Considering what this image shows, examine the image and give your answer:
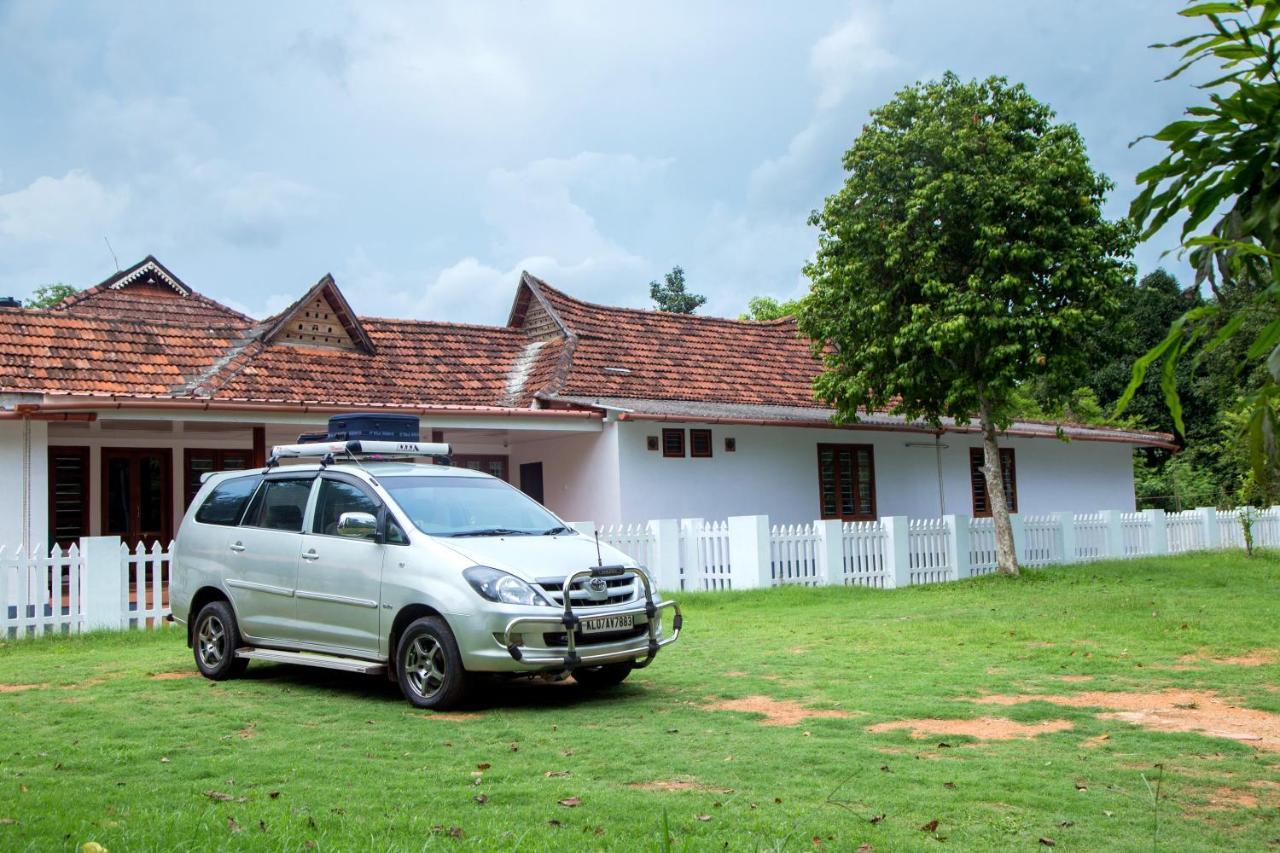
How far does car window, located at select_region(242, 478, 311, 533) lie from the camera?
9.43 meters

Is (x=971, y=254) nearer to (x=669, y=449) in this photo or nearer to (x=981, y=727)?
(x=669, y=449)

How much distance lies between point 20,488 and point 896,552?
42.6 ft

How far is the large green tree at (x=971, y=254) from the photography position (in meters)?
18.1

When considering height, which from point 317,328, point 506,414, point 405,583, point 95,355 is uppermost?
point 317,328

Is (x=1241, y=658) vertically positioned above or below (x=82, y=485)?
below

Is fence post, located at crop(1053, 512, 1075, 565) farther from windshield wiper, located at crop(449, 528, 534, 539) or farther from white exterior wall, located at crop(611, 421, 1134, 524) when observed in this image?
windshield wiper, located at crop(449, 528, 534, 539)

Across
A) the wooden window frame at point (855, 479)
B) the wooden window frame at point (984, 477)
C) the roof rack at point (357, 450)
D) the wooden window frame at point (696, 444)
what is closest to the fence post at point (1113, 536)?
the wooden window frame at point (984, 477)

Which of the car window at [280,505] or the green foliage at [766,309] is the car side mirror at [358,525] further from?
the green foliage at [766,309]

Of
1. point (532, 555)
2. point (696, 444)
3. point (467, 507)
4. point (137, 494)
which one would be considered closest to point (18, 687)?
point (467, 507)

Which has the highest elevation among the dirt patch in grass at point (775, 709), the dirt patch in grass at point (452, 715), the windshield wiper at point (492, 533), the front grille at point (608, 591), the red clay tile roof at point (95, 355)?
the red clay tile roof at point (95, 355)

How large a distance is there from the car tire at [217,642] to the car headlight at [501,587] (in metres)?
2.74

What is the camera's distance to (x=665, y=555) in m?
17.2

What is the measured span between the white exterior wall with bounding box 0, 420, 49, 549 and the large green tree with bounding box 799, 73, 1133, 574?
12.4m

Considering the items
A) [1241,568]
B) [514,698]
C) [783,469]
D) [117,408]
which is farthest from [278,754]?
[1241,568]
